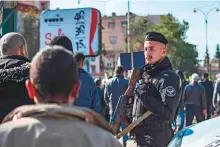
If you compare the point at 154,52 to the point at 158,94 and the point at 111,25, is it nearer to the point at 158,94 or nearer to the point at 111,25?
the point at 158,94

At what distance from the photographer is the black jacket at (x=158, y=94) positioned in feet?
12.6

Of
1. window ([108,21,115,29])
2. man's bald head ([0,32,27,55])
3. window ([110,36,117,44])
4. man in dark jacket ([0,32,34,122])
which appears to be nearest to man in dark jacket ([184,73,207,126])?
man's bald head ([0,32,27,55])

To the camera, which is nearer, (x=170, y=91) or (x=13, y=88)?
(x=13, y=88)

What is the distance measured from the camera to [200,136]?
363cm

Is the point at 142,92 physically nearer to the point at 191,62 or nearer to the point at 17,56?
the point at 17,56

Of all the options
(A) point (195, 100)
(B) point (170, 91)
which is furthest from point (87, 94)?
(A) point (195, 100)

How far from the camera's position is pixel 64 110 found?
1890mm

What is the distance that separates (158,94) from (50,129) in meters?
2.17

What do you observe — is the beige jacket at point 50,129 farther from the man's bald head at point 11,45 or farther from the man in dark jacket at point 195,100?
the man in dark jacket at point 195,100

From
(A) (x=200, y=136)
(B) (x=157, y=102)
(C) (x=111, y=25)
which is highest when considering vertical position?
(C) (x=111, y=25)

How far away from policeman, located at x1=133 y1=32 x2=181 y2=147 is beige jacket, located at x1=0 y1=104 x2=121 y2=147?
76.7 inches

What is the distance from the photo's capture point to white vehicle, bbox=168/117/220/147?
11.3ft

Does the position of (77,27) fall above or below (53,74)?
above

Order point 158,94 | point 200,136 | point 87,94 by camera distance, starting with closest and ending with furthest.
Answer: point 200,136
point 158,94
point 87,94
